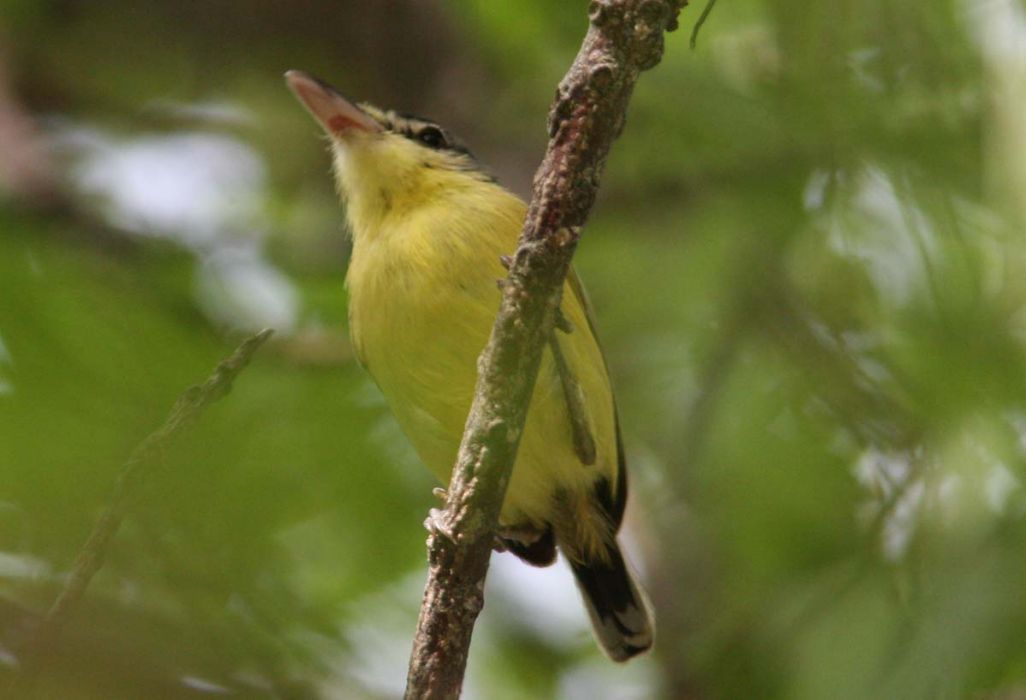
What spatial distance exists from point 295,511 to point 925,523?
6.62 feet

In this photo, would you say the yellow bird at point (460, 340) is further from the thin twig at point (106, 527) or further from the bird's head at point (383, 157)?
the thin twig at point (106, 527)

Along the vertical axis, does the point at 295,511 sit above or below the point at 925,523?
below

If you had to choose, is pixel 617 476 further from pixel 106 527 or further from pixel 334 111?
pixel 106 527

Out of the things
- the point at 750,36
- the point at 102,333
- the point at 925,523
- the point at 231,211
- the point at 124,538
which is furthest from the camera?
the point at 231,211

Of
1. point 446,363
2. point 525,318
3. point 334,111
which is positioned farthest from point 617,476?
point 525,318

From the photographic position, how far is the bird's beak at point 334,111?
16.8 ft

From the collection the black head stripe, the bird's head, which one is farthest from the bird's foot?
the black head stripe

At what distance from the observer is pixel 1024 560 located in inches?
128

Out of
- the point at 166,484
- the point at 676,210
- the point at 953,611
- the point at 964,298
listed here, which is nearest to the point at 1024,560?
the point at 953,611

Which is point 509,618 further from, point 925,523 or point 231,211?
point 231,211

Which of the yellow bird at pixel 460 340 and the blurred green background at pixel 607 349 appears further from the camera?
the yellow bird at pixel 460 340

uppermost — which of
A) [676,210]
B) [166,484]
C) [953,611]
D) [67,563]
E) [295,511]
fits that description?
[676,210]

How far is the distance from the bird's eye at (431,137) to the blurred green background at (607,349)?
0.54 meters

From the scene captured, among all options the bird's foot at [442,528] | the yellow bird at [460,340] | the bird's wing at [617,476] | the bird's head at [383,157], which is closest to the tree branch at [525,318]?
the bird's foot at [442,528]
